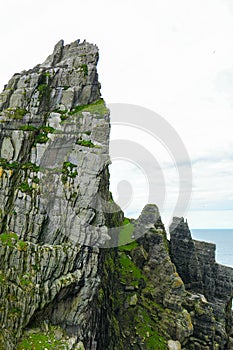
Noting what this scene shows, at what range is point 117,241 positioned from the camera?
185 ft

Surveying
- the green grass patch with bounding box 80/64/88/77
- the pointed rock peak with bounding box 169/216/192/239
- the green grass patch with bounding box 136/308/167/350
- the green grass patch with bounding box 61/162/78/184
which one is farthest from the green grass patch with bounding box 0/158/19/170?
the pointed rock peak with bounding box 169/216/192/239

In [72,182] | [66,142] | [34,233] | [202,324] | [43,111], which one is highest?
[43,111]

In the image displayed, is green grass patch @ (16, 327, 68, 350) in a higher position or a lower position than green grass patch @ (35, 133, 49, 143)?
lower

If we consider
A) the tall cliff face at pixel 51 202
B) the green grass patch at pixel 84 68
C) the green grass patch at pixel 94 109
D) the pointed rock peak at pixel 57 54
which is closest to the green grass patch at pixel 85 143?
the tall cliff face at pixel 51 202

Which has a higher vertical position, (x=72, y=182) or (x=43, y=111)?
(x=43, y=111)

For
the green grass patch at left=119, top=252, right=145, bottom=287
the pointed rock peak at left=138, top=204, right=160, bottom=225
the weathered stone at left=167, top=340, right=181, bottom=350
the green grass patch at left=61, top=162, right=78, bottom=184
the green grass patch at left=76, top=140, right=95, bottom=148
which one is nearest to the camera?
the green grass patch at left=61, top=162, right=78, bottom=184

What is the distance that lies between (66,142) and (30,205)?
7582 mm

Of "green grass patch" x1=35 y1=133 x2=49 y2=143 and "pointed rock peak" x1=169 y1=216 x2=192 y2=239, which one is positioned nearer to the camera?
"green grass patch" x1=35 y1=133 x2=49 y2=143

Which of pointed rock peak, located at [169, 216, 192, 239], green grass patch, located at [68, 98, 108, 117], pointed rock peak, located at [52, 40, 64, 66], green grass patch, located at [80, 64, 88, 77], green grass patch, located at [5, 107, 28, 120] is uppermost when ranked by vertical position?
pointed rock peak, located at [52, 40, 64, 66]

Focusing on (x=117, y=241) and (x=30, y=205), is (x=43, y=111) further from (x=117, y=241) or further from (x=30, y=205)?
(x=117, y=241)

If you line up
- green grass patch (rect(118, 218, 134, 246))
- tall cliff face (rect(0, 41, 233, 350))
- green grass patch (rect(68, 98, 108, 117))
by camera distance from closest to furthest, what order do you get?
tall cliff face (rect(0, 41, 233, 350))
green grass patch (rect(68, 98, 108, 117))
green grass patch (rect(118, 218, 134, 246))

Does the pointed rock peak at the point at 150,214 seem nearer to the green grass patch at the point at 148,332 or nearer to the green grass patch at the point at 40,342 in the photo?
the green grass patch at the point at 148,332

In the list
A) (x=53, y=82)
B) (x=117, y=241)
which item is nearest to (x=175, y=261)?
(x=117, y=241)

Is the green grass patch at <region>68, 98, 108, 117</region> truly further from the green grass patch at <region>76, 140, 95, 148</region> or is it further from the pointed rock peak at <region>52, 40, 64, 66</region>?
the pointed rock peak at <region>52, 40, 64, 66</region>
